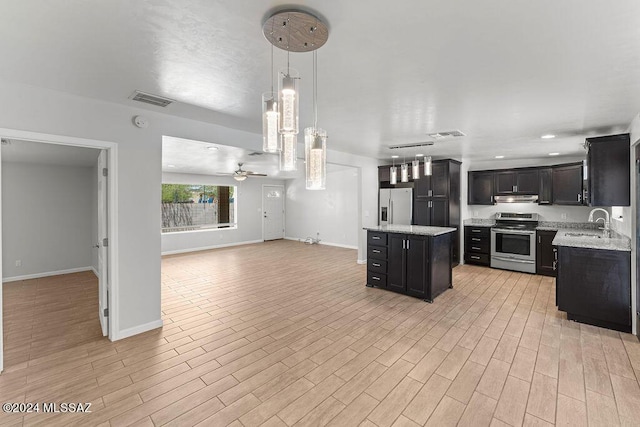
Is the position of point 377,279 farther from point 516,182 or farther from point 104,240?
point 516,182

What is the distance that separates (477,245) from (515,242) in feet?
2.42

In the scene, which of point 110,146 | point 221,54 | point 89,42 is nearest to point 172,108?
point 110,146

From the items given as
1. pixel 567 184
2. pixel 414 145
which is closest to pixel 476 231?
pixel 567 184

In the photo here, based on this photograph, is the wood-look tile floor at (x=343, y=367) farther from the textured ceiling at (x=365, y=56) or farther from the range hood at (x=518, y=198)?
the range hood at (x=518, y=198)

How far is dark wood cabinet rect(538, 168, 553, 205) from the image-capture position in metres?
5.85

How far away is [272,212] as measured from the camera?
35.8 ft

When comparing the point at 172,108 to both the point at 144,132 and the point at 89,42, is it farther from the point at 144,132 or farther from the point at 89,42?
the point at 89,42

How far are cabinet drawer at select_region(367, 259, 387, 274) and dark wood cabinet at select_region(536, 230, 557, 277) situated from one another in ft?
11.3

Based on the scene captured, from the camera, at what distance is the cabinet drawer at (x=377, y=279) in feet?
15.4

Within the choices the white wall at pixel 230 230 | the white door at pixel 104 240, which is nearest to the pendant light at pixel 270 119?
the white door at pixel 104 240

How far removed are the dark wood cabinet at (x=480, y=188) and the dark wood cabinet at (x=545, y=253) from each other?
4.08 feet

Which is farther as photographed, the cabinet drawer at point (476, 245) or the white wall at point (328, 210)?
the white wall at point (328, 210)

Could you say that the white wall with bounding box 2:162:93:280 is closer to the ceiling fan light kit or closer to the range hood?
the ceiling fan light kit

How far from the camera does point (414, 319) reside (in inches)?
140
